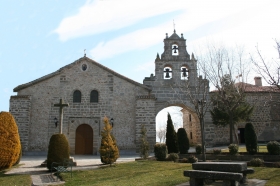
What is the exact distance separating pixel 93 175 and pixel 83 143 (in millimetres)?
11010

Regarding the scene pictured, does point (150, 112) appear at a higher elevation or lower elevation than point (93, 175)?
higher

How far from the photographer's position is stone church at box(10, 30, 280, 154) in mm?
20688

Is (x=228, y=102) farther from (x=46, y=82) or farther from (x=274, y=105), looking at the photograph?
(x=46, y=82)

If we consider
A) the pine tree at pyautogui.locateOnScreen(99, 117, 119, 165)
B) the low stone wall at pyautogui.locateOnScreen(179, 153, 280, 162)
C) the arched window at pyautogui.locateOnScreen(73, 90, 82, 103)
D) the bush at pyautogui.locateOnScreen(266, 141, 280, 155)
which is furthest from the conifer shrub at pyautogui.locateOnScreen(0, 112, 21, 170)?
the bush at pyautogui.locateOnScreen(266, 141, 280, 155)

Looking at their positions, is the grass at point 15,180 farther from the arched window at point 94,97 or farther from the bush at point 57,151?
the arched window at point 94,97

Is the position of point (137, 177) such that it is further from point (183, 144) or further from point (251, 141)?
point (251, 141)

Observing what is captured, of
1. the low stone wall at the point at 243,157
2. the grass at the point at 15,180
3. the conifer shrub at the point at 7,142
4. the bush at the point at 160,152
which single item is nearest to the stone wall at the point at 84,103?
the bush at the point at 160,152

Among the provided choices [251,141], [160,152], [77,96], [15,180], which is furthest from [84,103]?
[251,141]

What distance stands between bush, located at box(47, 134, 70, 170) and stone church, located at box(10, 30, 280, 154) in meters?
8.52

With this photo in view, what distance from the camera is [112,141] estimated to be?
13.7 meters

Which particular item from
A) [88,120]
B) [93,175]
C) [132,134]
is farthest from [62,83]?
[93,175]

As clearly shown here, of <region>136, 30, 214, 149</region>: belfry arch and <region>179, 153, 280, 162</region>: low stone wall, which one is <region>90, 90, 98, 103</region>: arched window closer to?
<region>136, 30, 214, 149</region>: belfry arch

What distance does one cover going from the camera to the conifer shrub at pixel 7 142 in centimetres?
1165

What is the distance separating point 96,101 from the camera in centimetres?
2159
